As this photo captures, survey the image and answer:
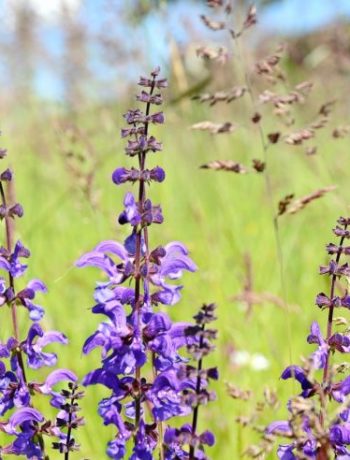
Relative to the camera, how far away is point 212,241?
363 cm

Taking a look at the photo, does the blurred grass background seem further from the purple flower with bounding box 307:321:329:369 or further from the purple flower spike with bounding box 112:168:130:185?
the purple flower with bounding box 307:321:329:369

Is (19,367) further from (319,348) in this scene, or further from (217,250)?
(217,250)

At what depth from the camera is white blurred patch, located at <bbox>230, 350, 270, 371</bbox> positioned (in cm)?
248

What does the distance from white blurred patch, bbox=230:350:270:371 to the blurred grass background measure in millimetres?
10

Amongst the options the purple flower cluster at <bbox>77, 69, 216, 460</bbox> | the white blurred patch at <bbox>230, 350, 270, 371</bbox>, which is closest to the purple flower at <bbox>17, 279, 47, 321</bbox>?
the purple flower cluster at <bbox>77, 69, 216, 460</bbox>

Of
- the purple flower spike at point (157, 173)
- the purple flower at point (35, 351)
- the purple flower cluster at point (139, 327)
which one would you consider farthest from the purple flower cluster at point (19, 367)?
the purple flower spike at point (157, 173)

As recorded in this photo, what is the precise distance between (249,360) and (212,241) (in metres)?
1.17

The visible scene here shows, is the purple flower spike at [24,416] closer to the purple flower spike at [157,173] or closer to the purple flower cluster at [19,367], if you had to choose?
→ the purple flower cluster at [19,367]

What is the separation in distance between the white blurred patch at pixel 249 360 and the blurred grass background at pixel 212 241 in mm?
10

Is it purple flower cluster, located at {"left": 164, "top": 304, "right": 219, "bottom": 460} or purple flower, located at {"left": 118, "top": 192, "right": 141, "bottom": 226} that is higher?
purple flower, located at {"left": 118, "top": 192, "right": 141, "bottom": 226}

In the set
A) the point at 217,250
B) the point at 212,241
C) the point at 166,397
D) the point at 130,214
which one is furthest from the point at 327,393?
the point at 212,241

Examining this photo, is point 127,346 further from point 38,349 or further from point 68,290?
A: point 68,290

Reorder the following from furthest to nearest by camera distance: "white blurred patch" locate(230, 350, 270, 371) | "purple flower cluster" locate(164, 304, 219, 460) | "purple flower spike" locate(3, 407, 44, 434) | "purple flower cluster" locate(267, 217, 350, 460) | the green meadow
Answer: "white blurred patch" locate(230, 350, 270, 371) → the green meadow → "purple flower spike" locate(3, 407, 44, 434) → "purple flower cluster" locate(267, 217, 350, 460) → "purple flower cluster" locate(164, 304, 219, 460)

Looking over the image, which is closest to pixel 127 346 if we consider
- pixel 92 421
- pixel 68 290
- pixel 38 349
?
pixel 38 349
